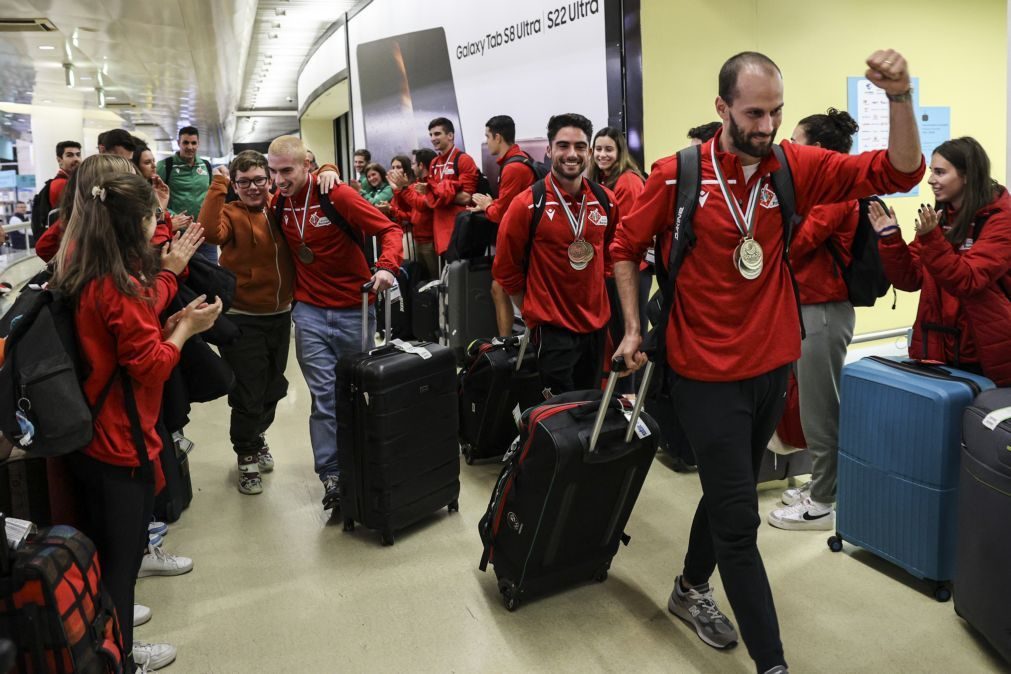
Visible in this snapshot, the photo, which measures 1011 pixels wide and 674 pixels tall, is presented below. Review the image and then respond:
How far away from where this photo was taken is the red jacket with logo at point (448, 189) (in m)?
6.93

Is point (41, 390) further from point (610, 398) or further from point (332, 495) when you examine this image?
point (332, 495)

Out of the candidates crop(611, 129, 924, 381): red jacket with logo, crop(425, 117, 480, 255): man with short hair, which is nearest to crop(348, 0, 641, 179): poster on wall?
crop(425, 117, 480, 255): man with short hair

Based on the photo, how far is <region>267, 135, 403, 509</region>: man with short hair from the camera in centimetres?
370

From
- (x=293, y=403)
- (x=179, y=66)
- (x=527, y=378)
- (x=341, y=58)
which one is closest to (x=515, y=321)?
(x=293, y=403)

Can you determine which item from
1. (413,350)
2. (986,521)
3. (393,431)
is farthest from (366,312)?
(986,521)

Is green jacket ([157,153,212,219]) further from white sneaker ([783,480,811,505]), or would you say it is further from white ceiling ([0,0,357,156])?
white sneaker ([783,480,811,505])

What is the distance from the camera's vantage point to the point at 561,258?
370 cm

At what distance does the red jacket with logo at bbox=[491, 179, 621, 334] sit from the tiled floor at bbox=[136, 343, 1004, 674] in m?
0.95

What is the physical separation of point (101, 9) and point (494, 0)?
5.39m

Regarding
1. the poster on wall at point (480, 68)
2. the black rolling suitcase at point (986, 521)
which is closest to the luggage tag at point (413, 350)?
the black rolling suitcase at point (986, 521)

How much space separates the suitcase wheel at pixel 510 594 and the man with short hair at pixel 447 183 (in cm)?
433

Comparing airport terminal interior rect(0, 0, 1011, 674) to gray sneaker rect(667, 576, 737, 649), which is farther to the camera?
gray sneaker rect(667, 576, 737, 649)

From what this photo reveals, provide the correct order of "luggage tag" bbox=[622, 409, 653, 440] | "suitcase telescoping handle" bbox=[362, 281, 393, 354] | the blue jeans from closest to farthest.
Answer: "luggage tag" bbox=[622, 409, 653, 440], "suitcase telescoping handle" bbox=[362, 281, 393, 354], the blue jeans

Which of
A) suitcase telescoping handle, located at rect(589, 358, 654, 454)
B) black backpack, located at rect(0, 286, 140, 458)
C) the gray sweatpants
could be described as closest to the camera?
black backpack, located at rect(0, 286, 140, 458)
